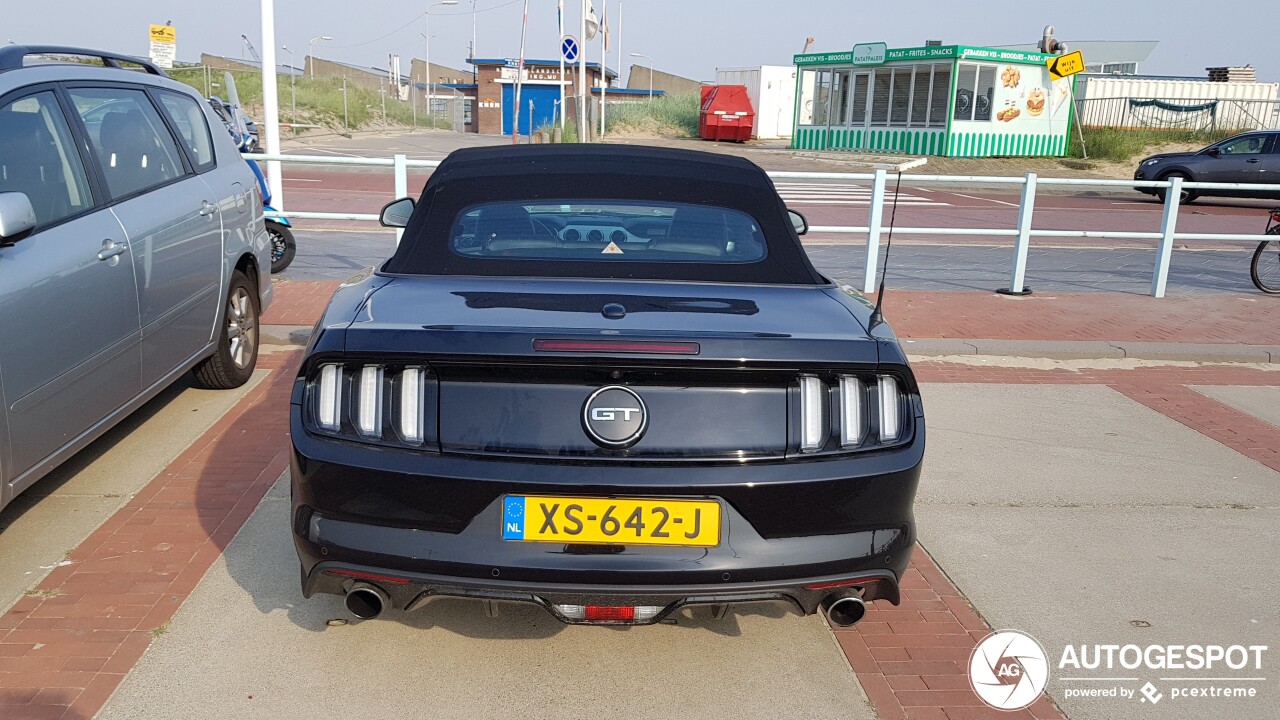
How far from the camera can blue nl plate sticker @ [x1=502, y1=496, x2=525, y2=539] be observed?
9.38ft

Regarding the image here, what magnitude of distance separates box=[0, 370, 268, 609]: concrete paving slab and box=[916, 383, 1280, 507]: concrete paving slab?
11.5ft

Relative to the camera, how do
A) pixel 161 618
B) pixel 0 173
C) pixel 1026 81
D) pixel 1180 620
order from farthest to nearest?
pixel 1026 81, pixel 0 173, pixel 1180 620, pixel 161 618

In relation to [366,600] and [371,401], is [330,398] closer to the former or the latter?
[371,401]

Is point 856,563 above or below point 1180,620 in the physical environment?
above

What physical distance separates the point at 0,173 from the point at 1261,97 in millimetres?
45162

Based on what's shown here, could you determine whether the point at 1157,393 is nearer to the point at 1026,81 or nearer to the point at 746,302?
the point at 746,302

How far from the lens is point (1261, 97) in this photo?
40656 millimetres

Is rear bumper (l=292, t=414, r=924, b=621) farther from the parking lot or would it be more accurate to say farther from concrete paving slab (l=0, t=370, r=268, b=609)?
concrete paving slab (l=0, t=370, r=268, b=609)

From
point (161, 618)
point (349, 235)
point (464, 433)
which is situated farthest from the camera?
point (349, 235)

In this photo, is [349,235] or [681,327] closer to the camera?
[681,327]

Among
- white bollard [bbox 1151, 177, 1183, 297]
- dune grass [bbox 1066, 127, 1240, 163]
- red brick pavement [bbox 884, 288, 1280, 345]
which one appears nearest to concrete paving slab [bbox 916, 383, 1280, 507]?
red brick pavement [bbox 884, 288, 1280, 345]

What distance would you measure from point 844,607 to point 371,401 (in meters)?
1.41

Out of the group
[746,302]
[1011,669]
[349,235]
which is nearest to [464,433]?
[746,302]

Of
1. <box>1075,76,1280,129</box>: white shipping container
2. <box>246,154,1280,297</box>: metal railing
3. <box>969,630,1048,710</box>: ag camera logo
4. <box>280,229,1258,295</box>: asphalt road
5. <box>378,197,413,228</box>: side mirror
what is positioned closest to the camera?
<box>969,630,1048,710</box>: ag camera logo
